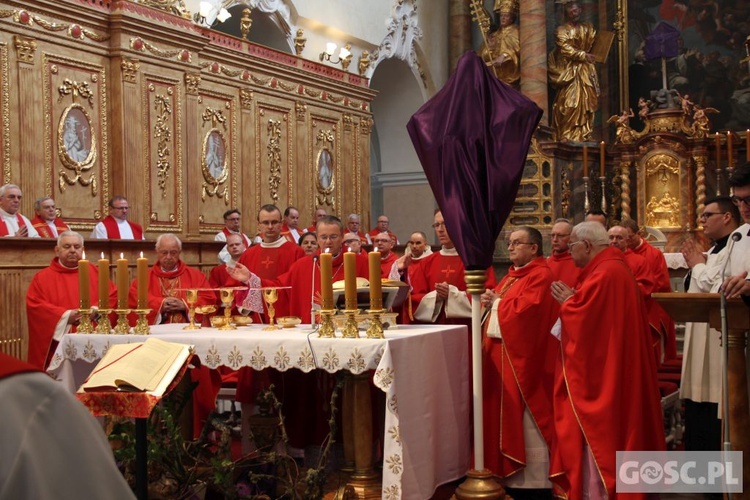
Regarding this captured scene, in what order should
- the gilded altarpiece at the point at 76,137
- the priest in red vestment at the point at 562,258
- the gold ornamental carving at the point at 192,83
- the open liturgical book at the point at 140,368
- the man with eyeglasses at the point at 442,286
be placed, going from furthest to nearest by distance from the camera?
the gold ornamental carving at the point at 192,83, the gilded altarpiece at the point at 76,137, the priest in red vestment at the point at 562,258, the man with eyeglasses at the point at 442,286, the open liturgical book at the point at 140,368

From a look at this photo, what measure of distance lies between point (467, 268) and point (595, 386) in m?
0.99

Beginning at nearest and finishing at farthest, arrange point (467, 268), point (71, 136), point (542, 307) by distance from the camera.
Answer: point (467, 268) < point (542, 307) < point (71, 136)

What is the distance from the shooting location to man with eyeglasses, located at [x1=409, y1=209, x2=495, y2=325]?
6094 millimetres

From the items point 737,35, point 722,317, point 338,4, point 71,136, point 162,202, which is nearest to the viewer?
point 722,317

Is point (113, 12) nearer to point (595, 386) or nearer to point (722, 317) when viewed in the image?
point (595, 386)

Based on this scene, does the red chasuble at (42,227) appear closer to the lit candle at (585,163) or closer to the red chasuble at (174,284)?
the red chasuble at (174,284)

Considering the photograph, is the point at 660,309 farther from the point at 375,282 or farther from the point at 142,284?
the point at 142,284

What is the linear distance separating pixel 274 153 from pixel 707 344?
9089 millimetres

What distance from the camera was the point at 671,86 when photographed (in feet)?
61.1

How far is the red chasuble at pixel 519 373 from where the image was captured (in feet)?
18.0

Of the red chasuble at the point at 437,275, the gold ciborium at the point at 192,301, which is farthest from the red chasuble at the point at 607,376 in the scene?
the gold ciborium at the point at 192,301

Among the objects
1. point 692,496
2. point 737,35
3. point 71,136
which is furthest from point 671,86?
point 692,496

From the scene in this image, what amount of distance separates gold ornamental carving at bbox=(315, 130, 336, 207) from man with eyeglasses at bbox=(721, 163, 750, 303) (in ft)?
33.9

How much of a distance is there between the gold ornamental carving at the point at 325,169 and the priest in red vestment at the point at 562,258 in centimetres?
807
